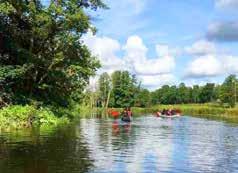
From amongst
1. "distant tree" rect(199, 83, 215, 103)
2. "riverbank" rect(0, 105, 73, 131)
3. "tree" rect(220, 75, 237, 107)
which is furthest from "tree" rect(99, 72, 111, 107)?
"riverbank" rect(0, 105, 73, 131)

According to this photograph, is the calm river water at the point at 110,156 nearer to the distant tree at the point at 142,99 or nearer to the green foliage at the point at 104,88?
the distant tree at the point at 142,99

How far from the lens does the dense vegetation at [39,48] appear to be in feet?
158

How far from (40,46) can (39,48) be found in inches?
9.6

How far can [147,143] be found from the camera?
3312 centimetres

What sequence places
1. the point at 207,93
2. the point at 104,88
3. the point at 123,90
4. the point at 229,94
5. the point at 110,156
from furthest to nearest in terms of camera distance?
the point at 207,93, the point at 104,88, the point at 123,90, the point at 229,94, the point at 110,156

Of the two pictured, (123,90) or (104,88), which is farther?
(104,88)

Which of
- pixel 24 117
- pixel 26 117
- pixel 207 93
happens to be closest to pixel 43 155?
pixel 24 117

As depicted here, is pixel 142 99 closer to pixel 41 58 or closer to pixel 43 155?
pixel 41 58

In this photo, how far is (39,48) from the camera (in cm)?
5144

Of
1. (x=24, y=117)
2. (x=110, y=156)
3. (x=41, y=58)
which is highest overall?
(x=41, y=58)

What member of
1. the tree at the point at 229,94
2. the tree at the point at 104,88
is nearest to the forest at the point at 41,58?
the tree at the point at 229,94

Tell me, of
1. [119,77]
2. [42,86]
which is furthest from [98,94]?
[42,86]

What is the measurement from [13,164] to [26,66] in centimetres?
2691

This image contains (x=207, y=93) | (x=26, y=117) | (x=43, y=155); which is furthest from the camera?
(x=207, y=93)
